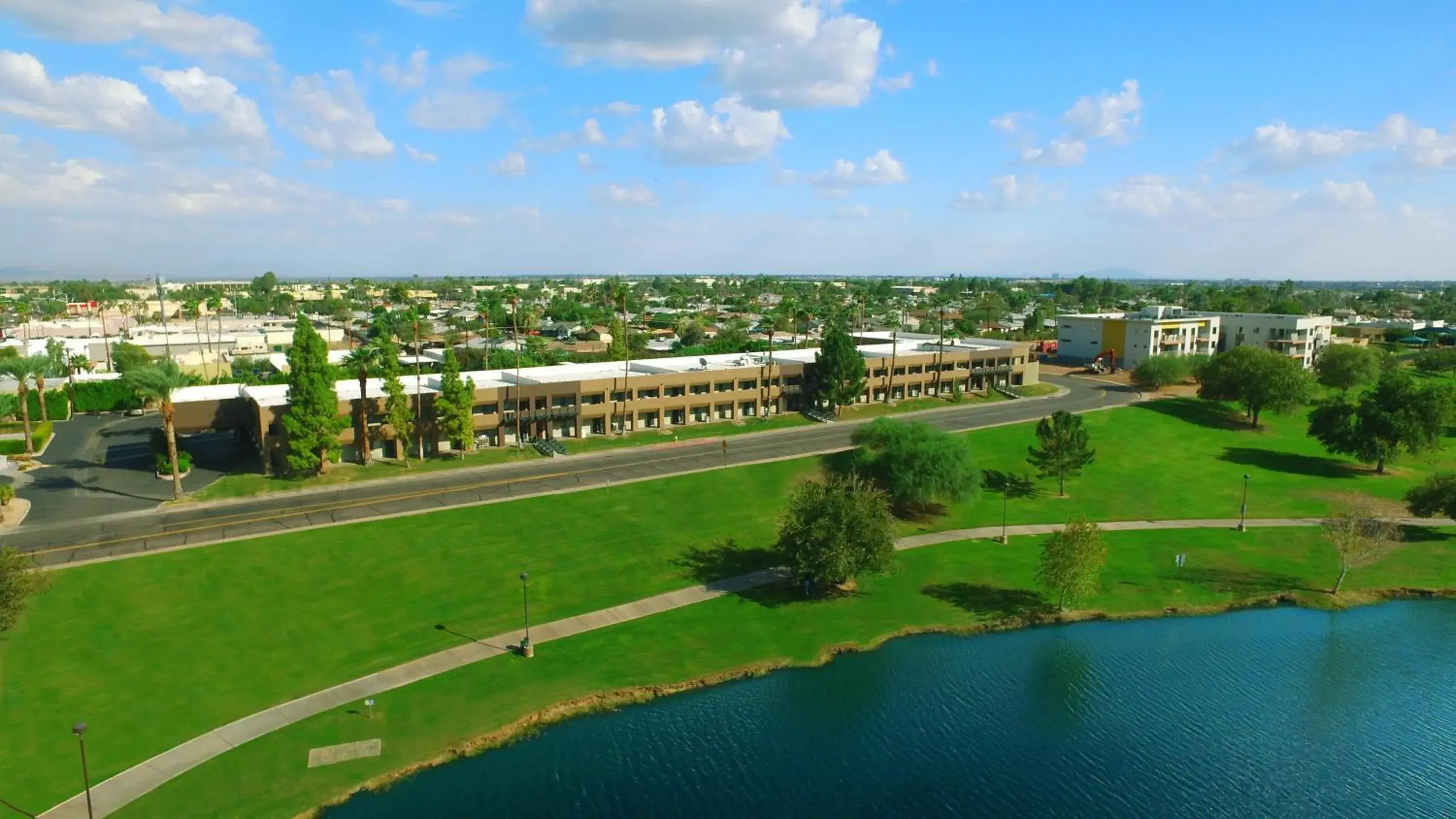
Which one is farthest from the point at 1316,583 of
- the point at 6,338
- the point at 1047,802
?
the point at 6,338

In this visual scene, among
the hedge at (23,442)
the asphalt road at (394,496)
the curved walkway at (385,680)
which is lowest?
the curved walkway at (385,680)

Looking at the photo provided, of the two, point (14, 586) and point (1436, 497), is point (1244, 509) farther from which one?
point (14, 586)

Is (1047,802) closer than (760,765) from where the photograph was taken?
Yes

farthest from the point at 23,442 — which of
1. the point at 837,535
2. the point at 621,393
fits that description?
the point at 837,535

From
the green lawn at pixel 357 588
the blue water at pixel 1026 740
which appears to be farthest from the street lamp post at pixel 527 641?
the blue water at pixel 1026 740

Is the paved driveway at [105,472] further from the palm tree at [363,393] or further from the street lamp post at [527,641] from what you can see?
the street lamp post at [527,641]

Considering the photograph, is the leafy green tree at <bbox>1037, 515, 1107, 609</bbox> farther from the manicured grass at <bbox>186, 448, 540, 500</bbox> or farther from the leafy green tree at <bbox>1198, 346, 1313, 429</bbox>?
the leafy green tree at <bbox>1198, 346, 1313, 429</bbox>

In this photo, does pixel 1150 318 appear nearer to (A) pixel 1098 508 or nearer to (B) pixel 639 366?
(A) pixel 1098 508
